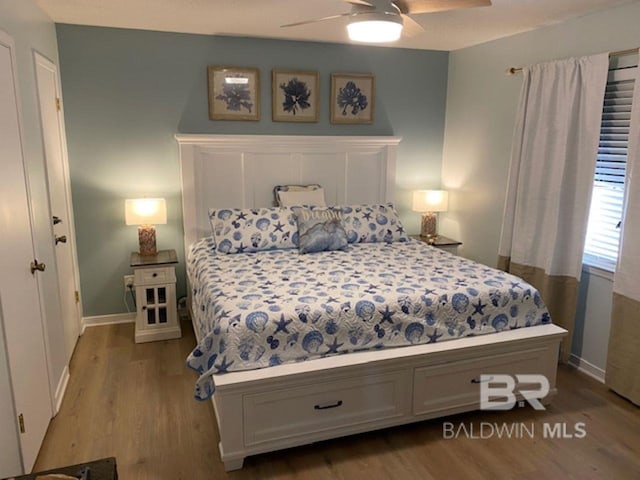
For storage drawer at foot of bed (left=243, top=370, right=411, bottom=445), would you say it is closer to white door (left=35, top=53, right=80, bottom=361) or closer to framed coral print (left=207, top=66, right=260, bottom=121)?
white door (left=35, top=53, right=80, bottom=361)

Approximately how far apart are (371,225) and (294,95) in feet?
4.36

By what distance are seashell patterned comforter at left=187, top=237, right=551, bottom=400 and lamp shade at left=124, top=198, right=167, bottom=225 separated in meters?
0.71

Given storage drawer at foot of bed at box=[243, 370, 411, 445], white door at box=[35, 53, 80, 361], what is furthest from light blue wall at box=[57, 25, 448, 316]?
storage drawer at foot of bed at box=[243, 370, 411, 445]

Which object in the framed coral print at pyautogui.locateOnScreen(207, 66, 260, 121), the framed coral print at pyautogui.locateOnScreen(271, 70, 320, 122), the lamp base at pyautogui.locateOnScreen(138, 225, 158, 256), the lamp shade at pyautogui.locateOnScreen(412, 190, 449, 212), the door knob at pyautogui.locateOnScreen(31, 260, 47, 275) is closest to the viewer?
the door knob at pyautogui.locateOnScreen(31, 260, 47, 275)

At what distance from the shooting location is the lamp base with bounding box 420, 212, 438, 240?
4.62 metres

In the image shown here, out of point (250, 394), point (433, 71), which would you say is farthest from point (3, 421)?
point (433, 71)

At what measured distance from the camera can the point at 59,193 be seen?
11.1ft

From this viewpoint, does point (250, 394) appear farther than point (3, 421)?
Yes

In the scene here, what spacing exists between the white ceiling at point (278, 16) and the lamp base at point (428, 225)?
61.1 inches

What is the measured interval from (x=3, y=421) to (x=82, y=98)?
2.62 metres

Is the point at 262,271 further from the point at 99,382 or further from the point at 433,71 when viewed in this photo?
the point at 433,71

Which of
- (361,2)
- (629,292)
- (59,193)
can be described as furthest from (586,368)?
(59,193)

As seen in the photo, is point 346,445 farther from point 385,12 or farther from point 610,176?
point 610,176

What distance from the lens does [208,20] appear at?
3.44 metres
